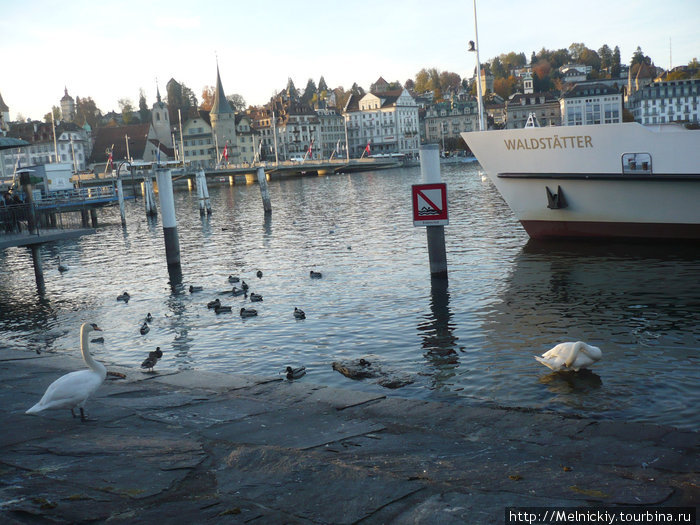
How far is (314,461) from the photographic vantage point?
649 centimetres

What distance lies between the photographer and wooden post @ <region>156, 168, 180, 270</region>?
2541 cm

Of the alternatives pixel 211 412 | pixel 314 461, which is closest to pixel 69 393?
pixel 211 412

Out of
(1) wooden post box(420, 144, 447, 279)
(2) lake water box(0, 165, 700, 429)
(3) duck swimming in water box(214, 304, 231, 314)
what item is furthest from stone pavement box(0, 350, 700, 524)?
(1) wooden post box(420, 144, 447, 279)

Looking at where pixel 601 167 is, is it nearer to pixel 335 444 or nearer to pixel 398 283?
pixel 398 283

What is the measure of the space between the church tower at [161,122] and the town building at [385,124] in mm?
51035

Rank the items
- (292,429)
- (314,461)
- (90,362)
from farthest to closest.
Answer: (90,362) → (292,429) → (314,461)

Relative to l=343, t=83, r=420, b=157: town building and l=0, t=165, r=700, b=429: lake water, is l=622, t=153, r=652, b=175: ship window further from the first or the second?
l=343, t=83, r=420, b=157: town building

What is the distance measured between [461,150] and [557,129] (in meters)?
163

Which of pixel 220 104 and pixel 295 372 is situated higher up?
pixel 220 104

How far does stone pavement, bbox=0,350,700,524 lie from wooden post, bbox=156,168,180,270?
52.8ft

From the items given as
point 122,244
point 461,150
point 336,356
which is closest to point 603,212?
point 336,356

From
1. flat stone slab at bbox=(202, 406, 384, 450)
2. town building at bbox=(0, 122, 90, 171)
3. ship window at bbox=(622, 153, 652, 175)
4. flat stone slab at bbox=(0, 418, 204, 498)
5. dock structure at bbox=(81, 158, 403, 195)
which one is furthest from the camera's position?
town building at bbox=(0, 122, 90, 171)

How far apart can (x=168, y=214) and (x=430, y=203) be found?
1103 cm

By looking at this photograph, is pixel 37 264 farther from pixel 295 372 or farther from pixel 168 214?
pixel 295 372
